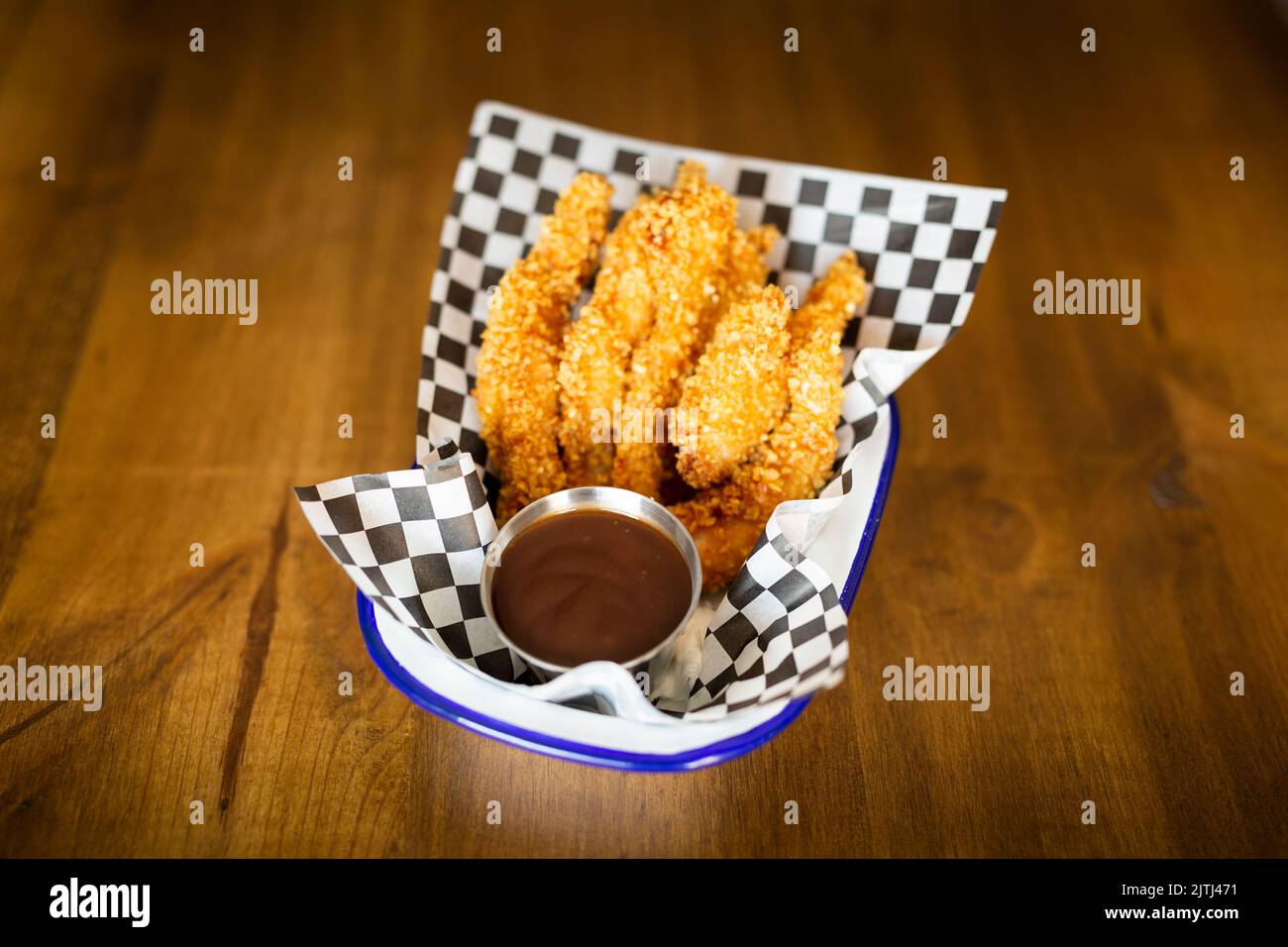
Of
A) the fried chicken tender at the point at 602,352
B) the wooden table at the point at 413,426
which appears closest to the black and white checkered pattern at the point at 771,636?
the wooden table at the point at 413,426

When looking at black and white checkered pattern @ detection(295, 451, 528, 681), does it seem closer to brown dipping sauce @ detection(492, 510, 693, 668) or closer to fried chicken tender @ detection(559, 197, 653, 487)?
brown dipping sauce @ detection(492, 510, 693, 668)

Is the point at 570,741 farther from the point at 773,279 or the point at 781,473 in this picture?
the point at 773,279

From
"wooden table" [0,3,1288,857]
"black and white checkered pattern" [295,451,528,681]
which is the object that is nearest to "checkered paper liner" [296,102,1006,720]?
"black and white checkered pattern" [295,451,528,681]

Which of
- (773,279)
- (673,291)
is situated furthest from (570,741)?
(773,279)

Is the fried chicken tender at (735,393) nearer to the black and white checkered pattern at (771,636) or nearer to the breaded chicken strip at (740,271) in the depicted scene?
the breaded chicken strip at (740,271)
